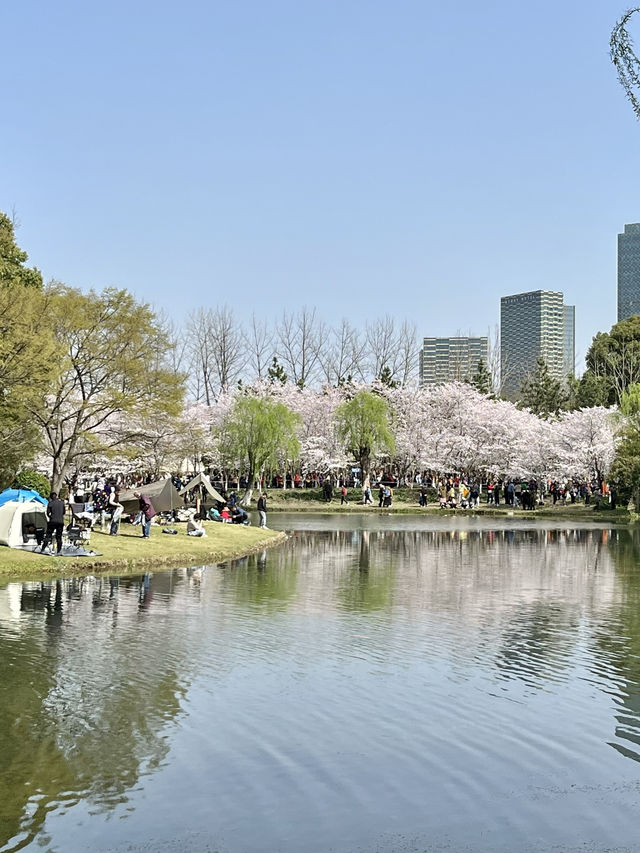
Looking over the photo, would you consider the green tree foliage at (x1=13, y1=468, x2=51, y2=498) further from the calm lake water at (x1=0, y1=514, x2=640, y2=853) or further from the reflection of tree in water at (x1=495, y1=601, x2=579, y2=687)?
the reflection of tree in water at (x1=495, y1=601, x2=579, y2=687)

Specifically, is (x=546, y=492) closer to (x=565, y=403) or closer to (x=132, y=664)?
(x=565, y=403)

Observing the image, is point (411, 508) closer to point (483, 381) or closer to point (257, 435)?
point (257, 435)

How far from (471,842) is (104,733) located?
176 inches

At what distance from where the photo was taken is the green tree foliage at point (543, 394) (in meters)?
93.1

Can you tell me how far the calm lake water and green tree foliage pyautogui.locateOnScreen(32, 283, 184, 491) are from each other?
61.1 feet

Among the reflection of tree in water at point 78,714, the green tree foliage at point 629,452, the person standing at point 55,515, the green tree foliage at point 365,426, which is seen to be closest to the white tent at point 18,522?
the person standing at point 55,515

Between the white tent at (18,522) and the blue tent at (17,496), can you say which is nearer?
the white tent at (18,522)

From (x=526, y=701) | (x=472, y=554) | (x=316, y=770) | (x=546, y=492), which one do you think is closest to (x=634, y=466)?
(x=546, y=492)

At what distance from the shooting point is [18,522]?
26.8 meters

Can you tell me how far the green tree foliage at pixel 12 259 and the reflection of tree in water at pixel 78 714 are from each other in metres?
24.3

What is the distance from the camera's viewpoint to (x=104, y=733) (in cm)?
1023

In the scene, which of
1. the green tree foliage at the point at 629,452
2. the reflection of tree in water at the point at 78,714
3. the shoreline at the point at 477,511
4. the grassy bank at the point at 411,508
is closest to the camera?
the reflection of tree in water at the point at 78,714

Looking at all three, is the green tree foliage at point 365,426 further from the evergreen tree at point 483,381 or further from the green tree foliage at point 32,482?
the green tree foliage at point 32,482

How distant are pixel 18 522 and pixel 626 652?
17.9m
